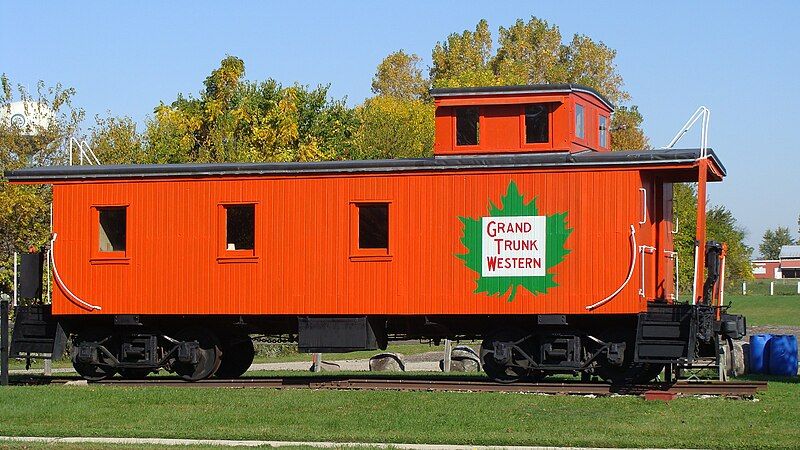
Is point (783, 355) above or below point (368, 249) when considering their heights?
below

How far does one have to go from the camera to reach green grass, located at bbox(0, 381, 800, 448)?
16.3 metres

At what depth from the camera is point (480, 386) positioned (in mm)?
22062

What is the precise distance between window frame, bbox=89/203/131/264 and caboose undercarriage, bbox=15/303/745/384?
1127 millimetres

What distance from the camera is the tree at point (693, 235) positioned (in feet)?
209

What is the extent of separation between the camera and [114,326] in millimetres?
24625

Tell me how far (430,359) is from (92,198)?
62.9ft

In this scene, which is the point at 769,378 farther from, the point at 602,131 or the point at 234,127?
the point at 234,127

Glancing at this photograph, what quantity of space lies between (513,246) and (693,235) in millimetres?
47375

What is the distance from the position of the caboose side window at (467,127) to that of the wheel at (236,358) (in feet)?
19.2

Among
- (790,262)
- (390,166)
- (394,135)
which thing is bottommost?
(390,166)

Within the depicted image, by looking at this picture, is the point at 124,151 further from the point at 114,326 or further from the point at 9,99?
the point at 114,326

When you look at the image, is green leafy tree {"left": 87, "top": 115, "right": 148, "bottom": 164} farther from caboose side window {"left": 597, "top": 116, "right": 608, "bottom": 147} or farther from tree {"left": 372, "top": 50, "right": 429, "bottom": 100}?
tree {"left": 372, "top": 50, "right": 429, "bottom": 100}

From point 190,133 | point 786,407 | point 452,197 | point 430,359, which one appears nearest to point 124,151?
point 190,133

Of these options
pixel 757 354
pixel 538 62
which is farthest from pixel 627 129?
pixel 757 354
